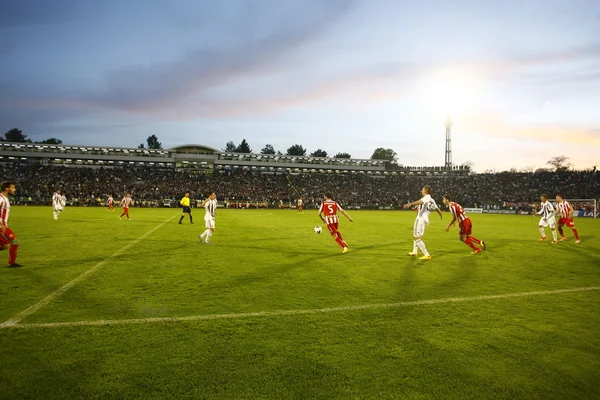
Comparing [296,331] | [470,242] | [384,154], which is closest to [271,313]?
[296,331]

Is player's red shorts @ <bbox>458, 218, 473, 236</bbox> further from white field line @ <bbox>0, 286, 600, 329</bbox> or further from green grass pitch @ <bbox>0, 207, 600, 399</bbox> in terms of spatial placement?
white field line @ <bbox>0, 286, 600, 329</bbox>

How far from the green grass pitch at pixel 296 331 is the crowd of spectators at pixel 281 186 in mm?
48604

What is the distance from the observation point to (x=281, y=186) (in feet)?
230

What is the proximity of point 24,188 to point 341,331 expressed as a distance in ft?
224

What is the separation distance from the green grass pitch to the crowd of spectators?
4860 cm

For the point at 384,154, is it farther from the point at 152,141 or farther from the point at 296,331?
the point at 296,331

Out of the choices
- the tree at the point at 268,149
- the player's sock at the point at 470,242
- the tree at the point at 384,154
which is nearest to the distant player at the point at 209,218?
the player's sock at the point at 470,242

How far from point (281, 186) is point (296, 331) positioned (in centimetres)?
6551

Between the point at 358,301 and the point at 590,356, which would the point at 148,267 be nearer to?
the point at 358,301

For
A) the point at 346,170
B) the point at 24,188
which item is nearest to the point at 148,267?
the point at 24,188

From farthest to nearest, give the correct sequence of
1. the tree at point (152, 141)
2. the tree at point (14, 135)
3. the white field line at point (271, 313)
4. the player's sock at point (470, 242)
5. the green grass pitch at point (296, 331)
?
the tree at point (152, 141) < the tree at point (14, 135) < the player's sock at point (470, 242) < the white field line at point (271, 313) < the green grass pitch at point (296, 331)

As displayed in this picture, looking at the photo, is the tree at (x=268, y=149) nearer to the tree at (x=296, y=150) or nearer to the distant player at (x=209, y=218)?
the tree at (x=296, y=150)

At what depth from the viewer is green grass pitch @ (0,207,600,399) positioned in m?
3.39

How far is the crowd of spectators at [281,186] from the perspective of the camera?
56.9m
